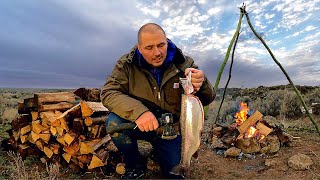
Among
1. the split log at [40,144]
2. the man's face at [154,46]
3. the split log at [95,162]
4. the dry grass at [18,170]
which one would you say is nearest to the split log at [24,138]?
the split log at [40,144]

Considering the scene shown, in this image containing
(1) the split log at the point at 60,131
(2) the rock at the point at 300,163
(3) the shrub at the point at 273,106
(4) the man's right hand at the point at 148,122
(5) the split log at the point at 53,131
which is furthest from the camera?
(3) the shrub at the point at 273,106

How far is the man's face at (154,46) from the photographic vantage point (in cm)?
392

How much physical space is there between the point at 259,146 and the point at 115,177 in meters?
2.97

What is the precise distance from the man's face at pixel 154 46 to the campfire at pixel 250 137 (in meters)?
3.21

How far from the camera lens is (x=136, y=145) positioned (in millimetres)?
4641

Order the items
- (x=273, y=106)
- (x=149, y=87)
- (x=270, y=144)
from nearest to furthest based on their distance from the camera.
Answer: (x=149, y=87)
(x=270, y=144)
(x=273, y=106)

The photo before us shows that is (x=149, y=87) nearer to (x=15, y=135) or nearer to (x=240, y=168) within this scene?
(x=240, y=168)

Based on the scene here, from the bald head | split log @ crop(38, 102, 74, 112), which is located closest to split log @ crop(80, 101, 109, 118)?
split log @ crop(38, 102, 74, 112)

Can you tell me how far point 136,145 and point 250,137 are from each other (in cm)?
292

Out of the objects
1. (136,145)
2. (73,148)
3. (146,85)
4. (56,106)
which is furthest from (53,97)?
(146,85)

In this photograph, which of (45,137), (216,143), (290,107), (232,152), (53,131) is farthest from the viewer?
(290,107)

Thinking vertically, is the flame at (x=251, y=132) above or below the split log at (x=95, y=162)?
above

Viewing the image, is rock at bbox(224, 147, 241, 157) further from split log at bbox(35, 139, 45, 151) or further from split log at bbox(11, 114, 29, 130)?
split log at bbox(11, 114, 29, 130)

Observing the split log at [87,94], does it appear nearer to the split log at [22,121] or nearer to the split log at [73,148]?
the split log at [73,148]
